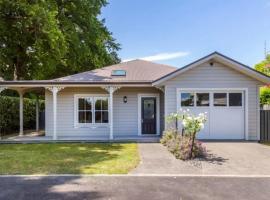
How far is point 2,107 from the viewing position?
54.6 ft

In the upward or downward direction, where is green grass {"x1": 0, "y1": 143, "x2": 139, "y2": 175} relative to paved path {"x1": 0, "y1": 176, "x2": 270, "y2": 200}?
upward

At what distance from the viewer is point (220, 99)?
14.0m

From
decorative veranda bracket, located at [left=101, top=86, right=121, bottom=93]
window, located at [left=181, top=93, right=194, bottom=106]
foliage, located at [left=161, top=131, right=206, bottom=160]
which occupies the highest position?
decorative veranda bracket, located at [left=101, top=86, right=121, bottom=93]

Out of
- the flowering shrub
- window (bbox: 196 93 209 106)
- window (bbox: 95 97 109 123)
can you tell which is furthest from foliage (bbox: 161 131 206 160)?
window (bbox: 95 97 109 123)

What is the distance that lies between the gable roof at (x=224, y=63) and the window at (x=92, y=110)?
345cm

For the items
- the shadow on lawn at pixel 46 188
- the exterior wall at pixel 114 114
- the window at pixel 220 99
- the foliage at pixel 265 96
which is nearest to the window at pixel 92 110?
the exterior wall at pixel 114 114

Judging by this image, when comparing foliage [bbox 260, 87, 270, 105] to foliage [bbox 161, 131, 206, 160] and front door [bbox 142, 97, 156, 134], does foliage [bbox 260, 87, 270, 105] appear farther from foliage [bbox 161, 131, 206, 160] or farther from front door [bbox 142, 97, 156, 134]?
foliage [bbox 161, 131, 206, 160]

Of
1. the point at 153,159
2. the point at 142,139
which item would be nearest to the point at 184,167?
the point at 153,159

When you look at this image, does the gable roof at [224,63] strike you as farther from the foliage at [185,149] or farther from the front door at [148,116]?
the foliage at [185,149]

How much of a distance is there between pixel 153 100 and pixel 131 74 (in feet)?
6.69

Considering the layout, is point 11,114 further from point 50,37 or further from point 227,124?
point 227,124

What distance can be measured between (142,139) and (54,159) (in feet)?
17.4

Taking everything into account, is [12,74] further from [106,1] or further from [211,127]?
[211,127]

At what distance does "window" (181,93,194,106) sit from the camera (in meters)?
13.9
